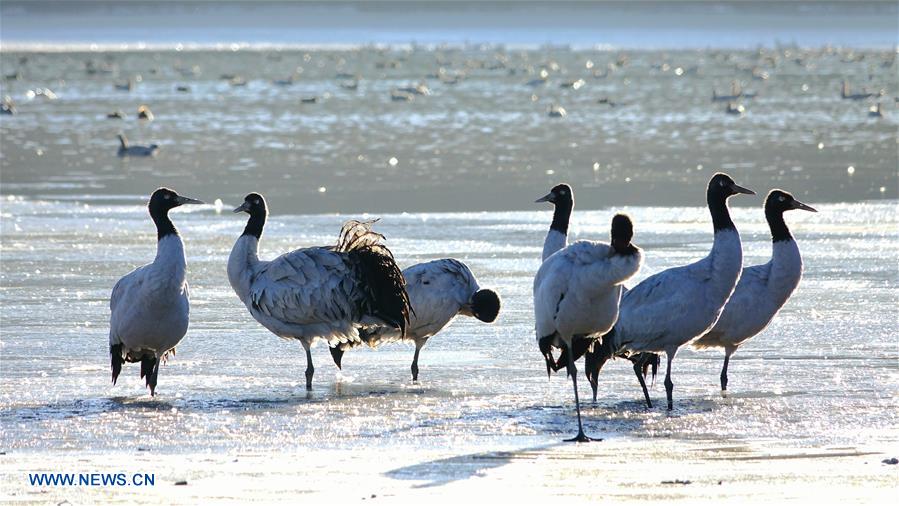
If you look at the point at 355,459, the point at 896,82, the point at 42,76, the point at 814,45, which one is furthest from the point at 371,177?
the point at 814,45

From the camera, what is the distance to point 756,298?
10188 millimetres

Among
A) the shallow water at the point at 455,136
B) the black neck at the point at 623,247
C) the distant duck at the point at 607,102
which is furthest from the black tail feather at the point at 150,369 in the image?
the distant duck at the point at 607,102

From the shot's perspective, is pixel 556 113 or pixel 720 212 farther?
pixel 556 113

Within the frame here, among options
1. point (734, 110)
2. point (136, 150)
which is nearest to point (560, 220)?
point (136, 150)

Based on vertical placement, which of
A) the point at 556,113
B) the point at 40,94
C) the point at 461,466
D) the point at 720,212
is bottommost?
the point at 461,466

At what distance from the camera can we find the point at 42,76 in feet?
186

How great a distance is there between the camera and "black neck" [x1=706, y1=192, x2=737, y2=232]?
32.1ft

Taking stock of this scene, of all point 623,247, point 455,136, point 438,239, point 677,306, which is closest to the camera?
point 623,247

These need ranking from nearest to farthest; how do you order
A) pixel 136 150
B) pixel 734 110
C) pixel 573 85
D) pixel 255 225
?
1. pixel 255 225
2. pixel 136 150
3. pixel 734 110
4. pixel 573 85

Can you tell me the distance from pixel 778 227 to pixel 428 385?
269 centimetres

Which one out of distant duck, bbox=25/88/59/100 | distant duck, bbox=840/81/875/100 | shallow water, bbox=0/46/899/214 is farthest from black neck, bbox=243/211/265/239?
distant duck, bbox=25/88/59/100

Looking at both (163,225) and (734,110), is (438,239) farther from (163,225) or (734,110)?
(734,110)

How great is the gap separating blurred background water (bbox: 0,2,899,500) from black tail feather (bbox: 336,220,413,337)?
47cm

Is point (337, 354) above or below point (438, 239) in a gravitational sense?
below
